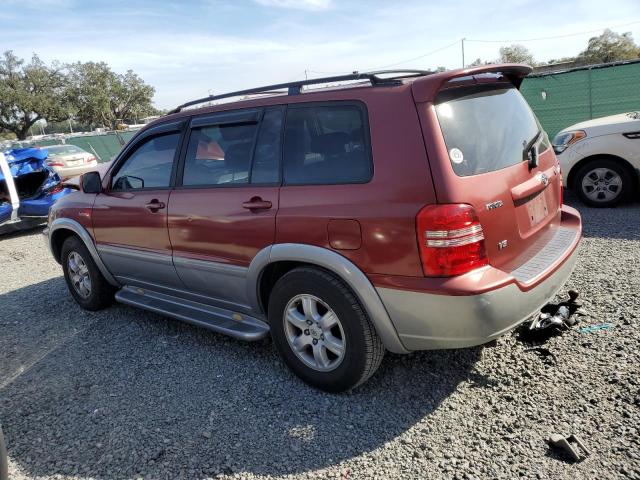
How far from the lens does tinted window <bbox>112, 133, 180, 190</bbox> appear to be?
12.5 feet

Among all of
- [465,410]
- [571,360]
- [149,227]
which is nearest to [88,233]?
[149,227]

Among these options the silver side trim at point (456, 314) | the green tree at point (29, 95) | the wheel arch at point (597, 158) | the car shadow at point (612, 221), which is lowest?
the car shadow at point (612, 221)

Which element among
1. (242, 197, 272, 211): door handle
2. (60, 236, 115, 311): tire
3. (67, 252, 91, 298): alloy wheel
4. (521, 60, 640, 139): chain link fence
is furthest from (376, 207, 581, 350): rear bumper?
(521, 60, 640, 139): chain link fence

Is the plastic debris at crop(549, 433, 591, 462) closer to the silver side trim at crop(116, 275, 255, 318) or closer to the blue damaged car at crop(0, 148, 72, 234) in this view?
the silver side trim at crop(116, 275, 255, 318)

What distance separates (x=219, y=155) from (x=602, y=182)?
5.71 metres

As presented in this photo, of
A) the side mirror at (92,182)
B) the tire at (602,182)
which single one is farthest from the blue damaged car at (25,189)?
the tire at (602,182)

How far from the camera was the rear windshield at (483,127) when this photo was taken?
2.55 metres

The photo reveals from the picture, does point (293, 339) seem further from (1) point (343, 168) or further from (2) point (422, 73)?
(2) point (422, 73)

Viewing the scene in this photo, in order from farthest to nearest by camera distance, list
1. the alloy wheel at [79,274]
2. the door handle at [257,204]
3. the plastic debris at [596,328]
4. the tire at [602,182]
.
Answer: the tire at [602,182], the alloy wheel at [79,274], the plastic debris at [596,328], the door handle at [257,204]

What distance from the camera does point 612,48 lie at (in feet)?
181

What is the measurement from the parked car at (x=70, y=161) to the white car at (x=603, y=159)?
40.8 ft

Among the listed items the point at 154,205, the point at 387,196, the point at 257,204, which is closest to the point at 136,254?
the point at 154,205

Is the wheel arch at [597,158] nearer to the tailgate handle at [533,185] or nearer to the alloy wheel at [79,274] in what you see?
the tailgate handle at [533,185]

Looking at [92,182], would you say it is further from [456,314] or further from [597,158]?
[597,158]
